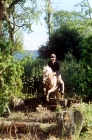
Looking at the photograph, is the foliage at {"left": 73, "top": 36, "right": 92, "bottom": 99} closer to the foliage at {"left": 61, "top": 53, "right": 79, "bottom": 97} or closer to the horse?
the horse

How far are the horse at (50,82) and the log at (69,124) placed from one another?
5.90 meters

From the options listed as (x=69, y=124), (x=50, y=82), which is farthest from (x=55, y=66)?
(x=69, y=124)

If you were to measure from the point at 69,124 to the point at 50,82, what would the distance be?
639 centimetres

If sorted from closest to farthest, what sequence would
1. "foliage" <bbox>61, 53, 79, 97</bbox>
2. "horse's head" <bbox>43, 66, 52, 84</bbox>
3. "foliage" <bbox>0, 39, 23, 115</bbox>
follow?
"foliage" <bbox>0, 39, 23, 115</bbox>
"horse's head" <bbox>43, 66, 52, 84</bbox>
"foliage" <bbox>61, 53, 79, 97</bbox>

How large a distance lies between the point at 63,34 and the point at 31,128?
2266 centimetres

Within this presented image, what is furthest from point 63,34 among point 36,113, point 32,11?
point 36,113

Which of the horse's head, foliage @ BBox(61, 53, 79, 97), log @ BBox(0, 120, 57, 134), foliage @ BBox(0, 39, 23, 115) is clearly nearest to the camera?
log @ BBox(0, 120, 57, 134)

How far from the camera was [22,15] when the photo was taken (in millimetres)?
33031

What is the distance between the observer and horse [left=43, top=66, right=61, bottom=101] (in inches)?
592

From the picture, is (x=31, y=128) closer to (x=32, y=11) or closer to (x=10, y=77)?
(x=10, y=77)

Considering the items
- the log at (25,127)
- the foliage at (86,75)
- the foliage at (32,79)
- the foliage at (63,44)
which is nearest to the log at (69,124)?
the log at (25,127)

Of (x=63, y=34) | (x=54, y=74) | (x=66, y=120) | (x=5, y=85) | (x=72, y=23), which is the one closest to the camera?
(x=66, y=120)

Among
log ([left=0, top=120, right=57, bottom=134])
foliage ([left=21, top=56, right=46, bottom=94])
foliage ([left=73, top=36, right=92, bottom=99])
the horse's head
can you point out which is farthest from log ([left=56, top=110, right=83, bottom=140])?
foliage ([left=21, top=56, right=46, bottom=94])

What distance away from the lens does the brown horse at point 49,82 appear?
15031 millimetres
